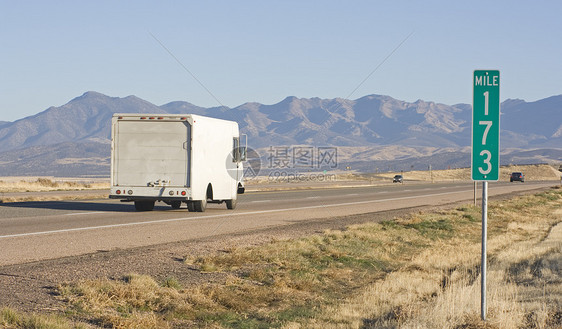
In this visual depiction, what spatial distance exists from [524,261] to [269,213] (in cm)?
1138

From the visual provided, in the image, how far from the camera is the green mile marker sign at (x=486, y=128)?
8.28 meters

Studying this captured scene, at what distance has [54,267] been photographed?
11.6 m

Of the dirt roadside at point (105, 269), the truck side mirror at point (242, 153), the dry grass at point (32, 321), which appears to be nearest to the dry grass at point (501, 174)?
the truck side mirror at point (242, 153)

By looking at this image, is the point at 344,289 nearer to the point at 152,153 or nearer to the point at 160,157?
the point at 160,157

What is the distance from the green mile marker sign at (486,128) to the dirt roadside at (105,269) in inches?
193

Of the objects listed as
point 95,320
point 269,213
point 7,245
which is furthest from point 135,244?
point 269,213

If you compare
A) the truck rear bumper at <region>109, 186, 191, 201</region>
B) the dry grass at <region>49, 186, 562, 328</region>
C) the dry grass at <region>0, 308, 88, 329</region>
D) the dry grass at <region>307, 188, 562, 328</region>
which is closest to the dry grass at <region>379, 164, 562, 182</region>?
the truck rear bumper at <region>109, 186, 191, 201</region>

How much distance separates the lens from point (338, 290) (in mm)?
11828

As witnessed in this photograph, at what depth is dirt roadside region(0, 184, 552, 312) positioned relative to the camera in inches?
361

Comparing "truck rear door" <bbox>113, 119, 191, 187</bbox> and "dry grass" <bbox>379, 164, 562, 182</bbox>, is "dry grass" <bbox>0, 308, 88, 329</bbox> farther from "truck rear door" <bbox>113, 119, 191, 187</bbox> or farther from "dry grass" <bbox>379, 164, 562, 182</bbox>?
"dry grass" <bbox>379, 164, 562, 182</bbox>

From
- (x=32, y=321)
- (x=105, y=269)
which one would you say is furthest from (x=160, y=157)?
(x=32, y=321)

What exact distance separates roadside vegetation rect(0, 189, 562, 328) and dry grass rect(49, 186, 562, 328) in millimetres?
18

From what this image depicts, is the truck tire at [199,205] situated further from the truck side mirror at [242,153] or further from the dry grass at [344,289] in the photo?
the dry grass at [344,289]

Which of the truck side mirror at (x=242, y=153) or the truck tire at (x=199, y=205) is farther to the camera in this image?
the truck side mirror at (x=242, y=153)
